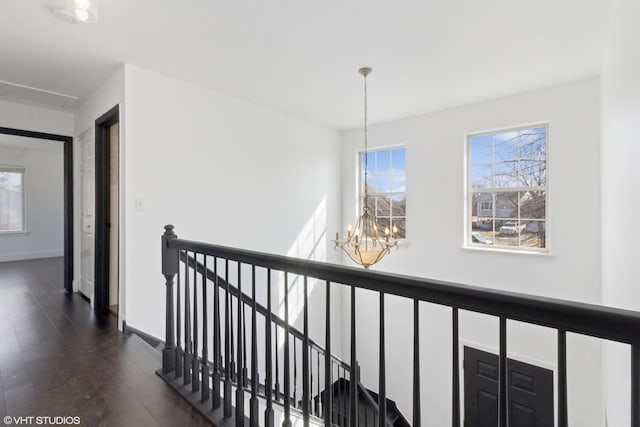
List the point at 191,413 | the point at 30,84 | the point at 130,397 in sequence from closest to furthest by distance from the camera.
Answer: the point at 191,413, the point at 130,397, the point at 30,84

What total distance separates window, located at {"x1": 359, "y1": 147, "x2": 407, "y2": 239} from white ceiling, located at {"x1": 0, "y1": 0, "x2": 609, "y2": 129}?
1389 mm

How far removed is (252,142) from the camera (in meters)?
3.94

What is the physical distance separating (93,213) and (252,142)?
77.9 inches

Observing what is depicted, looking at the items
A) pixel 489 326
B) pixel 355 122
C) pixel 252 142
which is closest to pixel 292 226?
pixel 252 142

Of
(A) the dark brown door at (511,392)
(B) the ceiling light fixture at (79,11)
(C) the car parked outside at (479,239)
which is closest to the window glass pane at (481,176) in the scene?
(C) the car parked outside at (479,239)

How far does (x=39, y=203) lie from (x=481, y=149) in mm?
8400

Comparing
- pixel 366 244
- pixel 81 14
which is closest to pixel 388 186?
pixel 366 244

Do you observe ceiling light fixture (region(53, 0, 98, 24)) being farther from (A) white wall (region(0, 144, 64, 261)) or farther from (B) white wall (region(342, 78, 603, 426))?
(A) white wall (region(0, 144, 64, 261))

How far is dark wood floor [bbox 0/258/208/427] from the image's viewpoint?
68.7 inches

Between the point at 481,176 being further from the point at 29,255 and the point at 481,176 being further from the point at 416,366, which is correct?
the point at 29,255

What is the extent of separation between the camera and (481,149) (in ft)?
13.2

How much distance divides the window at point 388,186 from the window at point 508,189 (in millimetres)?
951

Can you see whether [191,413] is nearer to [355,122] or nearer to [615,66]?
[615,66]

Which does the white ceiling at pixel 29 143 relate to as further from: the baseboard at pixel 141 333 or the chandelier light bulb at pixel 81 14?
the chandelier light bulb at pixel 81 14
